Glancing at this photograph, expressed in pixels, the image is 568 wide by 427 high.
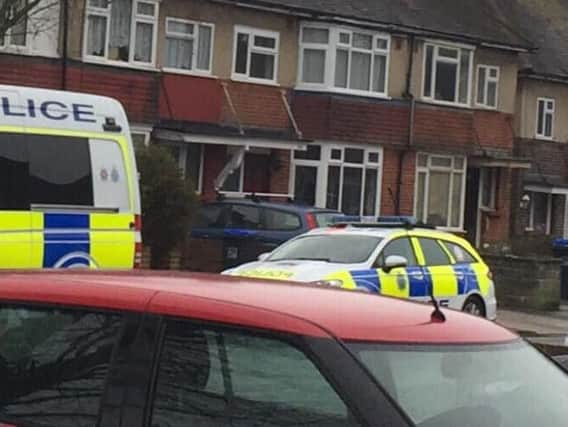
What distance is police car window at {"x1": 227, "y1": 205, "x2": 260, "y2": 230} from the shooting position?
67.1 ft

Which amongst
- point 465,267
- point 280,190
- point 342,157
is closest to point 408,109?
point 342,157

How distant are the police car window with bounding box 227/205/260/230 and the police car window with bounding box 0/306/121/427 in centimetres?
1612

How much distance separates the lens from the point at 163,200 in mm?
20156

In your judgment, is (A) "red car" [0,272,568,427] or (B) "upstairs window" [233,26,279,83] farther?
(B) "upstairs window" [233,26,279,83]

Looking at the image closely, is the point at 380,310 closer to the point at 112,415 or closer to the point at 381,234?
the point at 112,415

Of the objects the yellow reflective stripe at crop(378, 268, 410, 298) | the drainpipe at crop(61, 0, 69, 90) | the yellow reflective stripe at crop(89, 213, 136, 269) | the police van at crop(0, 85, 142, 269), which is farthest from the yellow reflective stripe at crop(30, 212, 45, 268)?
the drainpipe at crop(61, 0, 69, 90)

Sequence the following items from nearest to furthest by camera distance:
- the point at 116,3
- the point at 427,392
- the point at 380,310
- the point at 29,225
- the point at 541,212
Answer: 1. the point at 427,392
2. the point at 380,310
3. the point at 29,225
4. the point at 116,3
5. the point at 541,212

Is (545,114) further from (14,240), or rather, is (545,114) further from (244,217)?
(14,240)

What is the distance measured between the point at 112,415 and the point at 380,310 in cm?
89

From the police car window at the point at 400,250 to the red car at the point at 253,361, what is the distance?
994cm

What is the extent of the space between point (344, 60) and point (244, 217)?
27.0ft

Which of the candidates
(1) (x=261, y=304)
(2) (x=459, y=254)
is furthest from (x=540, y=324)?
(1) (x=261, y=304)

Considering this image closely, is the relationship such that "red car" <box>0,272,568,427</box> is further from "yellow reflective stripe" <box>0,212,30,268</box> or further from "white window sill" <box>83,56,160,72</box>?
"white window sill" <box>83,56,160,72</box>

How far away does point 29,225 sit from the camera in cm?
1044
